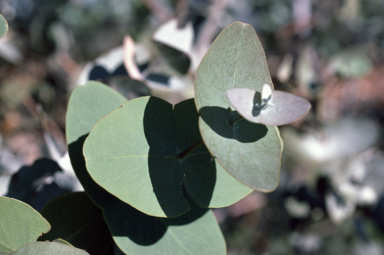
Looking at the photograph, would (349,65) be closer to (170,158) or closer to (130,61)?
(130,61)

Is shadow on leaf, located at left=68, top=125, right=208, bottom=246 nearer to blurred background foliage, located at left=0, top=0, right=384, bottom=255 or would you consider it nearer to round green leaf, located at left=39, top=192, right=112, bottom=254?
round green leaf, located at left=39, top=192, right=112, bottom=254

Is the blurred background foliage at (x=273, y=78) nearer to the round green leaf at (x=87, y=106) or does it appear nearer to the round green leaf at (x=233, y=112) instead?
the round green leaf at (x=87, y=106)

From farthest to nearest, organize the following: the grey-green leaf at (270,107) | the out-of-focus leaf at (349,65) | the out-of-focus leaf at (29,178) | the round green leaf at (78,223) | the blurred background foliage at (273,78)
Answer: the out-of-focus leaf at (349,65), the blurred background foliage at (273,78), the out-of-focus leaf at (29,178), the round green leaf at (78,223), the grey-green leaf at (270,107)

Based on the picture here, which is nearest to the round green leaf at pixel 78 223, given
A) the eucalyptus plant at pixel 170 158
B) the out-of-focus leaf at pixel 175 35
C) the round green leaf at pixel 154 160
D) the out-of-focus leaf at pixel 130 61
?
the eucalyptus plant at pixel 170 158

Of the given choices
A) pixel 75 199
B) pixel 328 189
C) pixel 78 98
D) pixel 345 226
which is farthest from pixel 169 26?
pixel 345 226

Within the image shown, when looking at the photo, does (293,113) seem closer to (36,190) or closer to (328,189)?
(36,190)

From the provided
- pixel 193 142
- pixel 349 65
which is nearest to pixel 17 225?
pixel 193 142

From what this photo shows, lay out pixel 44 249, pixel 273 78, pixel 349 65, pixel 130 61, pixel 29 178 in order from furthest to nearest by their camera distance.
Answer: pixel 349 65 → pixel 273 78 → pixel 130 61 → pixel 29 178 → pixel 44 249
